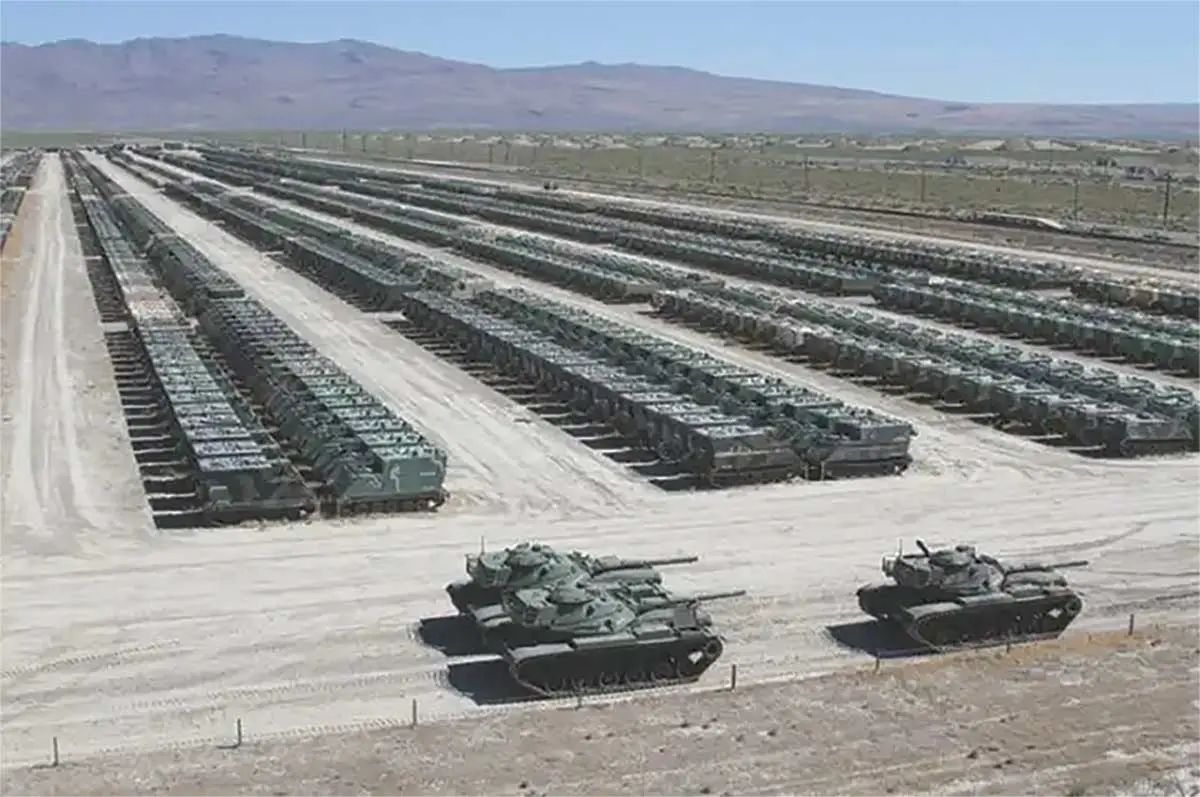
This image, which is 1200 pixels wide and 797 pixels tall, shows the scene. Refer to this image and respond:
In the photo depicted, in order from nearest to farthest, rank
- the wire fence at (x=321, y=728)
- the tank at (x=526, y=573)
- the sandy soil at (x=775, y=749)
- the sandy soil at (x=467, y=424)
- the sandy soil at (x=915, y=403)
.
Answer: the sandy soil at (x=775, y=749) → the wire fence at (x=321, y=728) → the tank at (x=526, y=573) → the sandy soil at (x=467, y=424) → the sandy soil at (x=915, y=403)

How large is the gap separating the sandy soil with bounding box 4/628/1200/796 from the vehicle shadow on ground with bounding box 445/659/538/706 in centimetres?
88

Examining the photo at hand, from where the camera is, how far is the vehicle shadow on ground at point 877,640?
23.5m

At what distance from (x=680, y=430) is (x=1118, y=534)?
9.74m

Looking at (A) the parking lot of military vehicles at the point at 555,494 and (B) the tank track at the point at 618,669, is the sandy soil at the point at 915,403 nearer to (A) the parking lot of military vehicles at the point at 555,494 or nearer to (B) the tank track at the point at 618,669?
(A) the parking lot of military vehicles at the point at 555,494

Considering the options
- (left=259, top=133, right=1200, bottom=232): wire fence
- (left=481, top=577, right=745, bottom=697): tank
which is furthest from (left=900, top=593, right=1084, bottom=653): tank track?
(left=259, top=133, right=1200, bottom=232): wire fence

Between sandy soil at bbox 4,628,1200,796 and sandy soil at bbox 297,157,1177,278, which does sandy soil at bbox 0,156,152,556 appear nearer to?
sandy soil at bbox 4,628,1200,796

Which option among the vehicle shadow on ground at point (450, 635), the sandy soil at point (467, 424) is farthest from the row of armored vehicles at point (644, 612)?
the sandy soil at point (467, 424)

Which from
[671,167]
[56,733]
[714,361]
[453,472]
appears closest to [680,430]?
[453,472]

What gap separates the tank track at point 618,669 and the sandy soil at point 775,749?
73cm

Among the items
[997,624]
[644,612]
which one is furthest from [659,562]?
[997,624]

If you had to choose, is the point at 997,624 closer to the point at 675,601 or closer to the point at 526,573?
the point at 675,601

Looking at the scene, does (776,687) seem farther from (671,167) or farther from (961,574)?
(671,167)

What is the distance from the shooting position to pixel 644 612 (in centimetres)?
2247

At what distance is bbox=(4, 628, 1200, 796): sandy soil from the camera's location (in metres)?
18.2
